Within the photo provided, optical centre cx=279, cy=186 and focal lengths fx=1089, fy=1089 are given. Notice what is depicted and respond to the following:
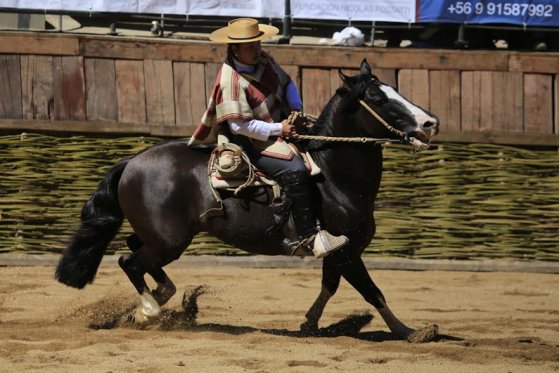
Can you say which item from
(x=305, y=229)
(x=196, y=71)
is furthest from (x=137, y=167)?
(x=196, y=71)

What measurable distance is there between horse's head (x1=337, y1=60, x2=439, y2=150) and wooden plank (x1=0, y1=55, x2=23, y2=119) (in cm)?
456

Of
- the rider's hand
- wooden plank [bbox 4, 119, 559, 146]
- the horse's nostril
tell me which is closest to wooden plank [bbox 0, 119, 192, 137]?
wooden plank [bbox 4, 119, 559, 146]

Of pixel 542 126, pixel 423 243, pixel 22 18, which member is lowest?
pixel 423 243

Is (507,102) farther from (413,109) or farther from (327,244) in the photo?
(327,244)

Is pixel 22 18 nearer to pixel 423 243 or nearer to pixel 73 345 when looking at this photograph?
pixel 423 243

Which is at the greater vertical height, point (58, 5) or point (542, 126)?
point (58, 5)

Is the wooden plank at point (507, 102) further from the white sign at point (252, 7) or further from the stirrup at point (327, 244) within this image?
the stirrup at point (327, 244)

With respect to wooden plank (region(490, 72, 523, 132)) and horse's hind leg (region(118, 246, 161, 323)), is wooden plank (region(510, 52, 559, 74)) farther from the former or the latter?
horse's hind leg (region(118, 246, 161, 323))

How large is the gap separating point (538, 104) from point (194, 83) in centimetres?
361

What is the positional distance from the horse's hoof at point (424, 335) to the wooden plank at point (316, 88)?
4.26 metres

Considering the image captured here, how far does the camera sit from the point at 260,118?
7707mm

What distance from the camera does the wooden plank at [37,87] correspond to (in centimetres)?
1106

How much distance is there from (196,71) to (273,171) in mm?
3826

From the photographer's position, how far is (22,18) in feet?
38.8
